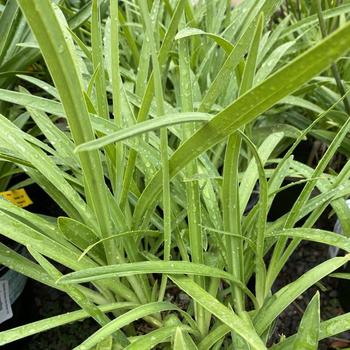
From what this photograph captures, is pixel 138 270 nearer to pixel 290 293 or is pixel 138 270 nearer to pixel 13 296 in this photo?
pixel 290 293

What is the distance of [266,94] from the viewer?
0.36m

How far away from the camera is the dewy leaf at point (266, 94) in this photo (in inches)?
11.2

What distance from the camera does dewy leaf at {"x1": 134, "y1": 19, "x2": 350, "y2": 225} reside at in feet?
0.93

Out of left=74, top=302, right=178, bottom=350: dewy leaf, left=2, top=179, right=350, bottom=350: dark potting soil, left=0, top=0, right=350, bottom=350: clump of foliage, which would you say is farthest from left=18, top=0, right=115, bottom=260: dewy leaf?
left=2, top=179, right=350, bottom=350: dark potting soil

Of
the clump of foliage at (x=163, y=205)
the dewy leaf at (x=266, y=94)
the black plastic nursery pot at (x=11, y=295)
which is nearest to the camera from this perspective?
the dewy leaf at (x=266, y=94)

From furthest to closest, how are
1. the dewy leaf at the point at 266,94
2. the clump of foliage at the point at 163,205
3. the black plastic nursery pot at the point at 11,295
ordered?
the black plastic nursery pot at the point at 11,295 → the clump of foliage at the point at 163,205 → the dewy leaf at the point at 266,94

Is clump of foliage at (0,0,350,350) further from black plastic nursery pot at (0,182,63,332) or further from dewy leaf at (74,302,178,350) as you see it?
black plastic nursery pot at (0,182,63,332)

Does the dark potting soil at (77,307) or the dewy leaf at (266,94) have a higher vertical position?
the dewy leaf at (266,94)

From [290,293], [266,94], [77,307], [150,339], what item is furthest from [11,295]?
[266,94]

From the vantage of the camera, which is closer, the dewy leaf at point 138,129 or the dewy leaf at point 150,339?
the dewy leaf at point 138,129

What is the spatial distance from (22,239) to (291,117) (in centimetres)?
72

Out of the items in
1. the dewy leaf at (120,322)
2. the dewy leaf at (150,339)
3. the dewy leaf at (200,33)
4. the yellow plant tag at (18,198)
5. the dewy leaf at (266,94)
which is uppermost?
the dewy leaf at (200,33)

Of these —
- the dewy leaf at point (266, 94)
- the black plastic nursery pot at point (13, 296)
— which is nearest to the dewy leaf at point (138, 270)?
the dewy leaf at point (266, 94)

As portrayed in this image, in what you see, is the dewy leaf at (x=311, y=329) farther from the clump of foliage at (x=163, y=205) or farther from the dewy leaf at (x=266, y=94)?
the dewy leaf at (x=266, y=94)
